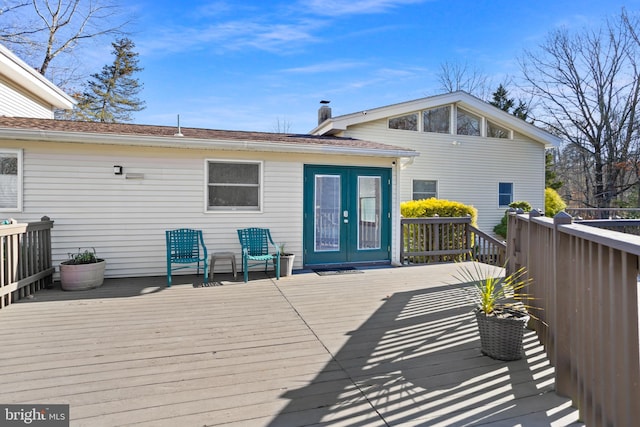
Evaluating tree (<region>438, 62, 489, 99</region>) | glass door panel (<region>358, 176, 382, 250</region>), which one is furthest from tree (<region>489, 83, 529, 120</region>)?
glass door panel (<region>358, 176, 382, 250</region>)

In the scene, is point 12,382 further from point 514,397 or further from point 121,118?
point 121,118

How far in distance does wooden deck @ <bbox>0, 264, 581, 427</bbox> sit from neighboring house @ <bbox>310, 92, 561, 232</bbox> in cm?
720

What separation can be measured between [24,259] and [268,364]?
4.28 m

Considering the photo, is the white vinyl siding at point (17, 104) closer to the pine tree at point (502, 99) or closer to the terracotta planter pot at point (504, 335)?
the terracotta planter pot at point (504, 335)

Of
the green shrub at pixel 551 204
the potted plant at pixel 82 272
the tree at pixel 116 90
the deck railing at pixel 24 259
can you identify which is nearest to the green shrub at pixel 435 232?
the potted plant at pixel 82 272

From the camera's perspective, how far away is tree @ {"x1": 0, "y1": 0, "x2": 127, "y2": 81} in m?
12.5

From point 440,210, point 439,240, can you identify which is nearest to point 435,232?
point 439,240

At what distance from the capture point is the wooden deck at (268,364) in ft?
7.00

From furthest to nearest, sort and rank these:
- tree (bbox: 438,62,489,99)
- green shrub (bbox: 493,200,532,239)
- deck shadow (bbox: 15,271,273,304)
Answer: tree (bbox: 438,62,489,99)
green shrub (bbox: 493,200,532,239)
deck shadow (bbox: 15,271,273,304)

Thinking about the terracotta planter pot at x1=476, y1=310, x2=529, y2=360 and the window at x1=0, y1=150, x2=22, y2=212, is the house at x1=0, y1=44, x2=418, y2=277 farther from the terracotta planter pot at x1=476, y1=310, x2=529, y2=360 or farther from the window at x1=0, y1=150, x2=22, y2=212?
the terracotta planter pot at x1=476, y1=310, x2=529, y2=360

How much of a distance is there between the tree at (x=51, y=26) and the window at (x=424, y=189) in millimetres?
14330

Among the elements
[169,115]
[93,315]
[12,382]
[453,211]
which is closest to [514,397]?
[12,382]

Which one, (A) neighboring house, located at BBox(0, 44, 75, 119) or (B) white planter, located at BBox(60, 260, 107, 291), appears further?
(A) neighboring house, located at BBox(0, 44, 75, 119)

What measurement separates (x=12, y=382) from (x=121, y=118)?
22.2 meters
